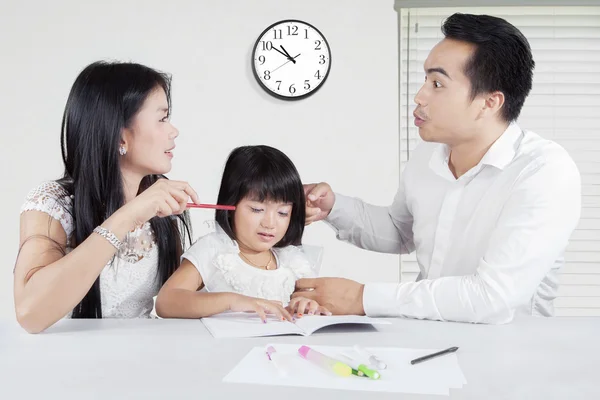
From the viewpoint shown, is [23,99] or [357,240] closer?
[357,240]

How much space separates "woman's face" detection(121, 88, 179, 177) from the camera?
5.49ft

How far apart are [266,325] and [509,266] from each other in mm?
580

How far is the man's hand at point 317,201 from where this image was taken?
1.95m

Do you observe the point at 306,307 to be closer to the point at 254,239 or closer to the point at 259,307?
the point at 259,307

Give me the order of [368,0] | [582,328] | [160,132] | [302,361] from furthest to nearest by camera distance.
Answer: [368,0], [160,132], [582,328], [302,361]

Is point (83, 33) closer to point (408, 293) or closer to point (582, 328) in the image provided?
point (408, 293)

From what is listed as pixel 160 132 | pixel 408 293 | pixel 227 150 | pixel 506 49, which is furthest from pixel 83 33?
pixel 408 293

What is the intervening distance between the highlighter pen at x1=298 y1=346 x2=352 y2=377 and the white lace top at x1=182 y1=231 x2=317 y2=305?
643 millimetres

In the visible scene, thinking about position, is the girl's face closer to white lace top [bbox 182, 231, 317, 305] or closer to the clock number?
white lace top [bbox 182, 231, 317, 305]

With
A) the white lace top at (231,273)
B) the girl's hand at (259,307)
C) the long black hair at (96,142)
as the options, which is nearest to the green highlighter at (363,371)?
the girl's hand at (259,307)

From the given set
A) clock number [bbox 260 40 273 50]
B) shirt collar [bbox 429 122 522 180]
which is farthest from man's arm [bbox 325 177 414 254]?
clock number [bbox 260 40 273 50]

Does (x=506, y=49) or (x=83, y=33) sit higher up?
(x=83, y=33)

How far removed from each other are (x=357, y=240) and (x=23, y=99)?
2.19 meters

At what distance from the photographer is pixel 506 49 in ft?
6.02
